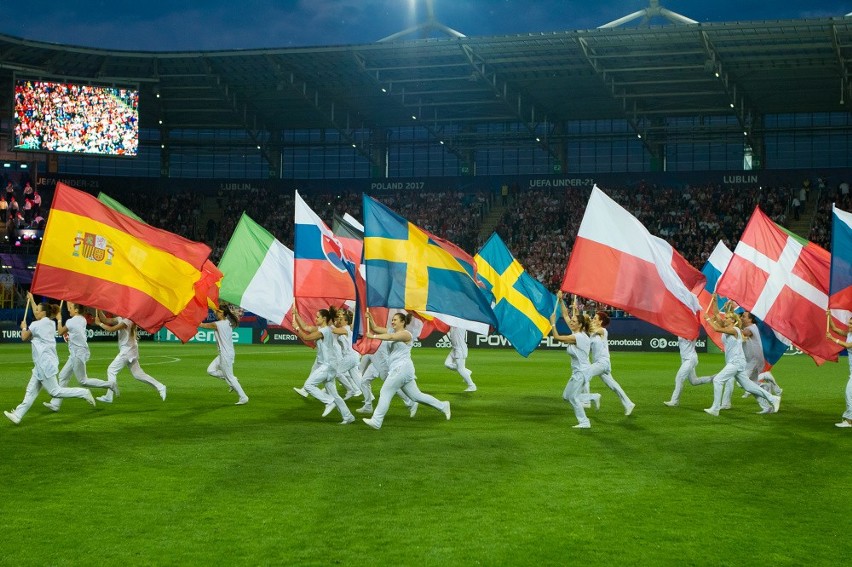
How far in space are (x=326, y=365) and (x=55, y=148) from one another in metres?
39.0

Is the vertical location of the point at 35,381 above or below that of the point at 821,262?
below

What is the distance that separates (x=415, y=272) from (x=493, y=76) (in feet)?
119

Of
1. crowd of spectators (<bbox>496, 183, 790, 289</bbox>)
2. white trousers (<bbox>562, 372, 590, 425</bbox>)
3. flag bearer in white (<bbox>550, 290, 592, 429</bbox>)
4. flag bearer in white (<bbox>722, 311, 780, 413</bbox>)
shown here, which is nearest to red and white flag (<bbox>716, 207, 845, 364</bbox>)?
flag bearer in white (<bbox>722, 311, 780, 413</bbox>)

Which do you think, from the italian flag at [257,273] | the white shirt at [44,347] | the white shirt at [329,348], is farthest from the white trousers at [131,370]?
the white shirt at [329,348]

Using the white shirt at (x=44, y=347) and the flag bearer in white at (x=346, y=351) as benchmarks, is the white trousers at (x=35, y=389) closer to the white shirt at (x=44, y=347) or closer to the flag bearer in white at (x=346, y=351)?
the white shirt at (x=44, y=347)

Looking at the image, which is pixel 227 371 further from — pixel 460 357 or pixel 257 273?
pixel 460 357

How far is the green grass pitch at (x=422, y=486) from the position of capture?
8.45 m

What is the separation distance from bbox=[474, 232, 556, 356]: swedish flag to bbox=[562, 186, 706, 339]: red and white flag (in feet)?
13.1

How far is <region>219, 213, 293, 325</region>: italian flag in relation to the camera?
2133cm

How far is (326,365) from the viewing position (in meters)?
16.7

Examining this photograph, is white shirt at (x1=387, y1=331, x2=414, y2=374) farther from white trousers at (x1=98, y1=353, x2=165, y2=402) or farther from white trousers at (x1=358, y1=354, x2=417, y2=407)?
white trousers at (x1=98, y1=353, x2=165, y2=402)

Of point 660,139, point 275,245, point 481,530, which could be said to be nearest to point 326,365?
point 275,245

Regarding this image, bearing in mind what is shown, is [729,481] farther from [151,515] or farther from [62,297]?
[62,297]

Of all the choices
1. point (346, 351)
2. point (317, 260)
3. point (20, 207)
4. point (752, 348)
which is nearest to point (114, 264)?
point (346, 351)
